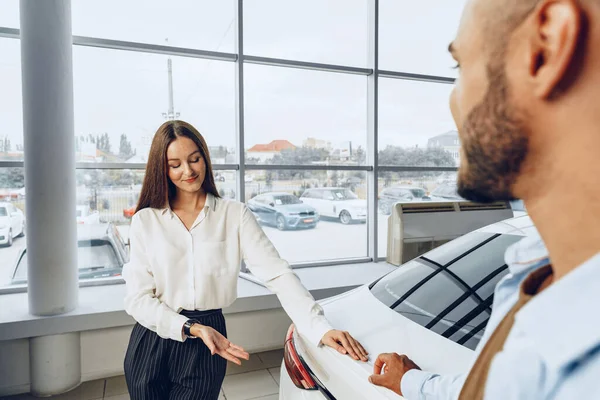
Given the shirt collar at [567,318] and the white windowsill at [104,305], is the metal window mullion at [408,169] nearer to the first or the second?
the white windowsill at [104,305]

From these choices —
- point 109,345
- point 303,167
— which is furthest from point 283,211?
point 109,345

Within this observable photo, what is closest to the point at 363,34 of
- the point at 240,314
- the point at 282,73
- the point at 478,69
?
the point at 282,73

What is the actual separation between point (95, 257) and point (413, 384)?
10.9 ft

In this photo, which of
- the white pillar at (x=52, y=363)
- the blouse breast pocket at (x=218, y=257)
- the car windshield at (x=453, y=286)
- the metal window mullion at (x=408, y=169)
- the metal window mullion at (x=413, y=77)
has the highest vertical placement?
the metal window mullion at (x=413, y=77)

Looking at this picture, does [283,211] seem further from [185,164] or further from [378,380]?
[378,380]

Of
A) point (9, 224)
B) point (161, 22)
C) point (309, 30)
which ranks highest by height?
point (309, 30)

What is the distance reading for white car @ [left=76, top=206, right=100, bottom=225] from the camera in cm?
334

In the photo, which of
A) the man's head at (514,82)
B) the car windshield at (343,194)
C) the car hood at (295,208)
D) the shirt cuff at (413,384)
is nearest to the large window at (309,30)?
the car windshield at (343,194)

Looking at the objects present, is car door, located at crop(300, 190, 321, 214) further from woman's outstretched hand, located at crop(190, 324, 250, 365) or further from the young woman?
woman's outstretched hand, located at crop(190, 324, 250, 365)

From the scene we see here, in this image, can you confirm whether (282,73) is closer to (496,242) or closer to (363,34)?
(363,34)

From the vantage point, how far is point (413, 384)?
64 centimetres

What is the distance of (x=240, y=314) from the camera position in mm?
3045

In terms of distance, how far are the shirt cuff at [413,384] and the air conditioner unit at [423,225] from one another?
2.88 m

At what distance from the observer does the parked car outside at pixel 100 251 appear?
3346 mm
